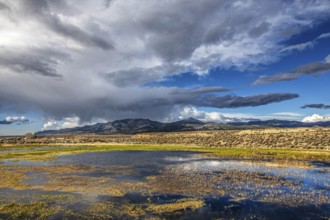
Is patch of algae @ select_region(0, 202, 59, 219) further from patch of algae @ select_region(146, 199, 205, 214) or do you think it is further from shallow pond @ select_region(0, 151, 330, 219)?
patch of algae @ select_region(146, 199, 205, 214)

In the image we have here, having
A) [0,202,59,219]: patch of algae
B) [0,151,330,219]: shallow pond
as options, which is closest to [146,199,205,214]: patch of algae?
[0,151,330,219]: shallow pond

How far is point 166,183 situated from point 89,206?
1322 cm

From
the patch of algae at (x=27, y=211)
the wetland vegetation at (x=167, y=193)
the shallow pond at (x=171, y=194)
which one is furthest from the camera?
the shallow pond at (x=171, y=194)

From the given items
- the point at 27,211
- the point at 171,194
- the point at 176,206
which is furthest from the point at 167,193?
the point at 27,211

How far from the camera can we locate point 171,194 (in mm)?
32656

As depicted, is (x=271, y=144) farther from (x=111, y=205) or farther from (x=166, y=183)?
(x=111, y=205)

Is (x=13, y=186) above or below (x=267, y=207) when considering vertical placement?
above

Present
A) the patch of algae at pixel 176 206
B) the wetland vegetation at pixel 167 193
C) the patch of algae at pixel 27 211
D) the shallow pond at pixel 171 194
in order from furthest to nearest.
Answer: the patch of algae at pixel 176 206 → the shallow pond at pixel 171 194 → the wetland vegetation at pixel 167 193 → the patch of algae at pixel 27 211

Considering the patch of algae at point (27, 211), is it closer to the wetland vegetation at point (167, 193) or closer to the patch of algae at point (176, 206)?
the wetland vegetation at point (167, 193)

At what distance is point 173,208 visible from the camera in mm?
27203

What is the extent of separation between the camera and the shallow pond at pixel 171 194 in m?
26.0

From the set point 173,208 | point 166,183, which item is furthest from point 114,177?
point 173,208

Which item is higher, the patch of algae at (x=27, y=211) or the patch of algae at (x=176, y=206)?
the patch of algae at (x=27, y=211)

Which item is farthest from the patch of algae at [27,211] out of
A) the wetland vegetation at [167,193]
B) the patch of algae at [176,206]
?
the patch of algae at [176,206]
